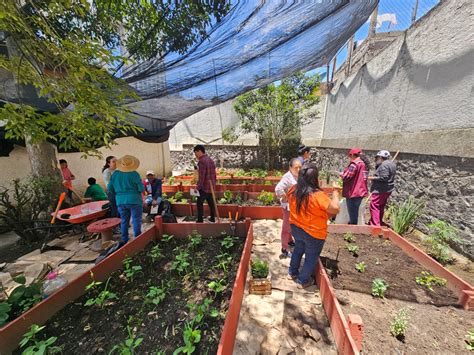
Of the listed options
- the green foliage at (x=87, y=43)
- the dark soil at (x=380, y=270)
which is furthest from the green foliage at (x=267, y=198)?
the green foliage at (x=87, y=43)

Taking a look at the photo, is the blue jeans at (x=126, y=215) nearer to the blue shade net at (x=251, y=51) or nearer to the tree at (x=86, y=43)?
the tree at (x=86, y=43)

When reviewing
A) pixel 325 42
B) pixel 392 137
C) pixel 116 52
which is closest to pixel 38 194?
pixel 116 52

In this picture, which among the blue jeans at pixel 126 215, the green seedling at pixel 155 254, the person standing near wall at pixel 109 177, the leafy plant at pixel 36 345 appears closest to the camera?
the leafy plant at pixel 36 345

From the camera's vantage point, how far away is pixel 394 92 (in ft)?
14.9

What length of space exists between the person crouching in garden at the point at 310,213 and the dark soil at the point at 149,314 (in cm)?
98

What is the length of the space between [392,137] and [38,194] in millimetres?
7937

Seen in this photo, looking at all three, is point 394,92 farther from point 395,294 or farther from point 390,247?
point 395,294

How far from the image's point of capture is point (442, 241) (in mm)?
2957

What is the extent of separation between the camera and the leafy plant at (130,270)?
2.28 metres

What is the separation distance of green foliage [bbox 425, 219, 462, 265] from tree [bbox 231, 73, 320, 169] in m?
6.62

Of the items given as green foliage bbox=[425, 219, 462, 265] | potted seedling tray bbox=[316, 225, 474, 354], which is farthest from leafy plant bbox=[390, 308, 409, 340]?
green foliage bbox=[425, 219, 462, 265]

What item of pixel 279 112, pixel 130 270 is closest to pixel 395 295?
pixel 130 270

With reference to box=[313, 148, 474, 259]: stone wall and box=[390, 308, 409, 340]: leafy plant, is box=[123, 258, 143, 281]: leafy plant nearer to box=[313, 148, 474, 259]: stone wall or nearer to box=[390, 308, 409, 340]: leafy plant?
box=[390, 308, 409, 340]: leafy plant

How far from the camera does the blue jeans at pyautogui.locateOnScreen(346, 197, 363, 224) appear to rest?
3463 millimetres
